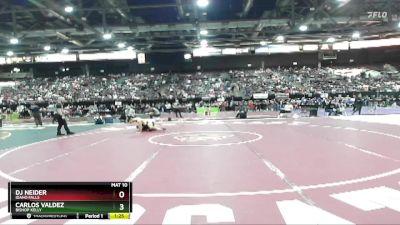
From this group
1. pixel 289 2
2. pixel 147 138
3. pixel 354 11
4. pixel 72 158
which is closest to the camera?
pixel 72 158

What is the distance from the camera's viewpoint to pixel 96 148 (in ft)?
40.7

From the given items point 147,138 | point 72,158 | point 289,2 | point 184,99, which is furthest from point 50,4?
point 184,99

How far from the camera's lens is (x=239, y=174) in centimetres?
768

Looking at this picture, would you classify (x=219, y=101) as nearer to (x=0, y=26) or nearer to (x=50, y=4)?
(x=0, y=26)

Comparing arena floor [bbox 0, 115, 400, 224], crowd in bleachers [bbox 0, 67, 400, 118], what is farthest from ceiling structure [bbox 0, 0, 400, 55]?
crowd in bleachers [bbox 0, 67, 400, 118]

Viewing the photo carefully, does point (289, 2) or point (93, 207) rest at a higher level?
point (289, 2)

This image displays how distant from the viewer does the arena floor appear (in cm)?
521

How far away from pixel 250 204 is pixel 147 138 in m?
9.36
